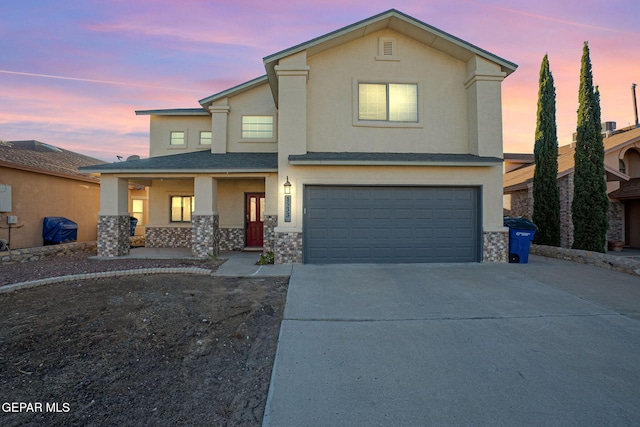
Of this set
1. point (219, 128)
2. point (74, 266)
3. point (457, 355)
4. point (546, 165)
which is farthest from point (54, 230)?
point (546, 165)

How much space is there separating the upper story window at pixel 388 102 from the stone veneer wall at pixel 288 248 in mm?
4168

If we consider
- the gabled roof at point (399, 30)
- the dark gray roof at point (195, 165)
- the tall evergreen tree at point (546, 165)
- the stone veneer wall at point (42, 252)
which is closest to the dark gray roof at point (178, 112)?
the dark gray roof at point (195, 165)

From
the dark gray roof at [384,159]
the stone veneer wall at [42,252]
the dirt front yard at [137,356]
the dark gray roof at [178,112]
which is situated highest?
the dark gray roof at [178,112]

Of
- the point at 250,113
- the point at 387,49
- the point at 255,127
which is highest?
the point at 387,49

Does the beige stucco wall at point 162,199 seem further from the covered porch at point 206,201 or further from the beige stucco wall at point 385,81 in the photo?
the beige stucco wall at point 385,81

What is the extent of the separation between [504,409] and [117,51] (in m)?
15.3

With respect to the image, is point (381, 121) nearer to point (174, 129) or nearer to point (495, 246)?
point (495, 246)

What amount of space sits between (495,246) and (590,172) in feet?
16.6

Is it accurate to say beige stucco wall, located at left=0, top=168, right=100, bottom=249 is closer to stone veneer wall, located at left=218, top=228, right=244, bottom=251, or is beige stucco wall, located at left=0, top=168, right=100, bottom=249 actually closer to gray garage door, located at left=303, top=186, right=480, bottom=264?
stone veneer wall, located at left=218, top=228, right=244, bottom=251

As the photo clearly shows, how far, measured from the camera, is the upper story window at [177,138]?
44.8ft

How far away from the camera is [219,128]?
1266 centimetres

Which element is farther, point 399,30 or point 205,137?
point 205,137

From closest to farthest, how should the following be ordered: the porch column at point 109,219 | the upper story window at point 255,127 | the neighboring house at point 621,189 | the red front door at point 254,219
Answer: the porch column at point 109,219 < the red front door at point 254,219 < the upper story window at point 255,127 < the neighboring house at point 621,189

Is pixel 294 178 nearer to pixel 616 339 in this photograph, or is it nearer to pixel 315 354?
pixel 315 354
